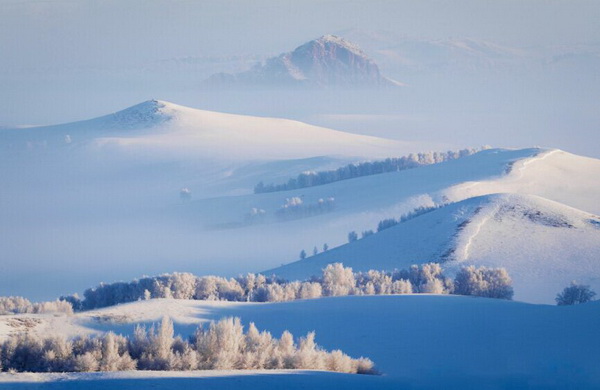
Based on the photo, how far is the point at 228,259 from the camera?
7194 cm

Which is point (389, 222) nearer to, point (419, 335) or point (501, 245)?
point (501, 245)

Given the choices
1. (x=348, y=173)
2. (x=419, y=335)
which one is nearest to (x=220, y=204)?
(x=348, y=173)

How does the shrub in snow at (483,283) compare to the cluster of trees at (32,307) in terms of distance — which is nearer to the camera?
the cluster of trees at (32,307)

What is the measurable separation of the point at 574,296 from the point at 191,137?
134 meters

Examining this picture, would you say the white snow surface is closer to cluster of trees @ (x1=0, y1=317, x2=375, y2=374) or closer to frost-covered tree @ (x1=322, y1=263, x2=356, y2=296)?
frost-covered tree @ (x1=322, y1=263, x2=356, y2=296)

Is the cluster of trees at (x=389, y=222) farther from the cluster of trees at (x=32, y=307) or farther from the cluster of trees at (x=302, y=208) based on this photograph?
the cluster of trees at (x=32, y=307)

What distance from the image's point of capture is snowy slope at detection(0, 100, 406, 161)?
157 meters

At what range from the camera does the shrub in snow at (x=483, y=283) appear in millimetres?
35719

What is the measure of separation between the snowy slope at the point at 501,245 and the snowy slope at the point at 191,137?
96.9 metres

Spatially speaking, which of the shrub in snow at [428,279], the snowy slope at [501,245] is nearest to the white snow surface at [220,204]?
the snowy slope at [501,245]

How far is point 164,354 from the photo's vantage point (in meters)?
15.2

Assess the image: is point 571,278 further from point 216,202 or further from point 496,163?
point 216,202

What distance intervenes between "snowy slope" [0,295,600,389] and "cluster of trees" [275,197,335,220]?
187ft

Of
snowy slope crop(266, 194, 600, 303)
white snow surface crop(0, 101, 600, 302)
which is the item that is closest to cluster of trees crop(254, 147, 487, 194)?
white snow surface crop(0, 101, 600, 302)
